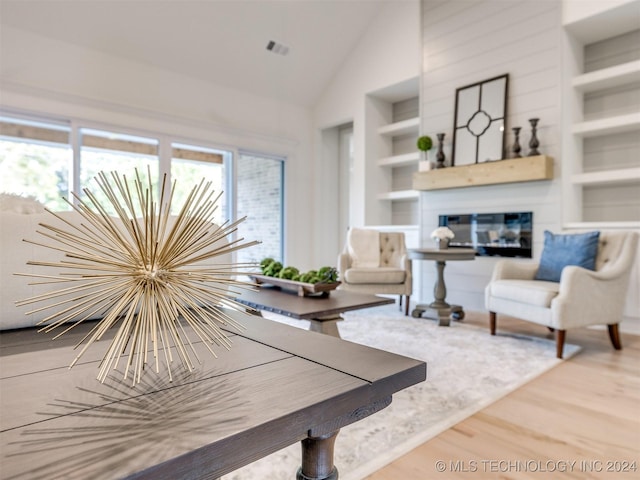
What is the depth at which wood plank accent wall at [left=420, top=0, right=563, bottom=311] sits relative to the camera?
12.6 ft

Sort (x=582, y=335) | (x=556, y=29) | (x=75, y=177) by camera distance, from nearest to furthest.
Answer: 1. (x=582, y=335)
2. (x=556, y=29)
3. (x=75, y=177)

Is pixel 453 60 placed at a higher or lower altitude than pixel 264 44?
lower

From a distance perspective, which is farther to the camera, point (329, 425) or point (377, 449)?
point (377, 449)

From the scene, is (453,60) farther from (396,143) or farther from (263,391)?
(263,391)

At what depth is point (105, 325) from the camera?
1.96 ft

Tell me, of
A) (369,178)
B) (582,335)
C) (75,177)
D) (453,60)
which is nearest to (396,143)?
(369,178)

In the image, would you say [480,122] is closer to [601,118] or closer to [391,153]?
[601,118]

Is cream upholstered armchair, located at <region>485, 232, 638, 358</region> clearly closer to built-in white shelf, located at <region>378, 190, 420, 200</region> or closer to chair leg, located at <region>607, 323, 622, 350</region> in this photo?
chair leg, located at <region>607, 323, 622, 350</region>

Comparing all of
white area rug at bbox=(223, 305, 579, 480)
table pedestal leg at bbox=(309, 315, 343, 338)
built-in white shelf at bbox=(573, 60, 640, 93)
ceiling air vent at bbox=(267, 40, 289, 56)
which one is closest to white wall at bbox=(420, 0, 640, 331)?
built-in white shelf at bbox=(573, 60, 640, 93)

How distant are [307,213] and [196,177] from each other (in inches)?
69.5

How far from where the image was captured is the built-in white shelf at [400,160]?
521 cm

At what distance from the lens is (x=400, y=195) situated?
5.36 metres

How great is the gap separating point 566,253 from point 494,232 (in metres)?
1.19

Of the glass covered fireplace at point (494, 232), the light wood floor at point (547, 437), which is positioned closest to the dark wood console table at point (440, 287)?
the glass covered fireplace at point (494, 232)
